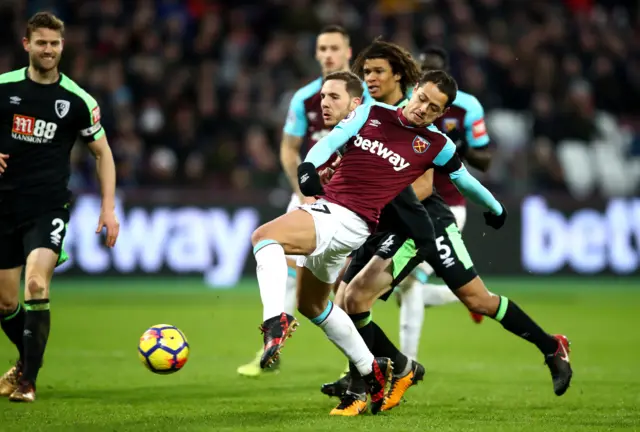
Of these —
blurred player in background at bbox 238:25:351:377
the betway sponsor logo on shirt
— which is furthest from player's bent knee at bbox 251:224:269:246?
blurred player in background at bbox 238:25:351:377

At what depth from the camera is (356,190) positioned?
642 cm

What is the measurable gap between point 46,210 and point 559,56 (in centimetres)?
1366

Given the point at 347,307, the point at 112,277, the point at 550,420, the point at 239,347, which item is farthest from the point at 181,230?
the point at 550,420

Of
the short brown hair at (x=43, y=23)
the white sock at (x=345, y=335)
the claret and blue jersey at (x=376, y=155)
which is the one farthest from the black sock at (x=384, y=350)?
the short brown hair at (x=43, y=23)

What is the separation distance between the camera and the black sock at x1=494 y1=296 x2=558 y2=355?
23.3 feet

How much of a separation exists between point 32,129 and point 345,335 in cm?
249

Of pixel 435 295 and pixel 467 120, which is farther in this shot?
pixel 435 295

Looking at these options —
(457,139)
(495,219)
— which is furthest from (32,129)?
(457,139)

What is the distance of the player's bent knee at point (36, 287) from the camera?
276 inches

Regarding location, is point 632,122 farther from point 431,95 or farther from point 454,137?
point 431,95

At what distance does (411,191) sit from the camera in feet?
22.8

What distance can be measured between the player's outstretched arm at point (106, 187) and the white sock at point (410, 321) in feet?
7.64

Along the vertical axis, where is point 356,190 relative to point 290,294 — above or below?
above

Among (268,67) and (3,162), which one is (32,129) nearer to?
(3,162)
